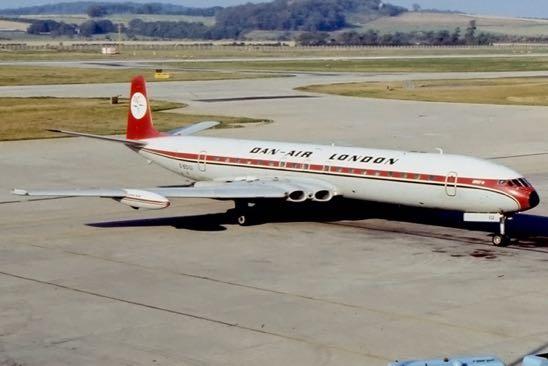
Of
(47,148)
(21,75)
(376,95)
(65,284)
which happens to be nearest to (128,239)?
(65,284)

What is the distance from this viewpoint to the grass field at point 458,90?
102713mm

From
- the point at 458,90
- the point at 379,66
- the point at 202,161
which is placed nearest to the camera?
the point at 202,161

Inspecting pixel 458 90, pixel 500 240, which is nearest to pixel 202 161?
pixel 500 240

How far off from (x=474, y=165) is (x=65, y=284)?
49.2 ft

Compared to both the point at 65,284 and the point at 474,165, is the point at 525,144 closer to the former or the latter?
the point at 474,165

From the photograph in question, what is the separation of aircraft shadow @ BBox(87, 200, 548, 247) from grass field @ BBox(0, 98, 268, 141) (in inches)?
1185

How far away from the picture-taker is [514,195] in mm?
36281

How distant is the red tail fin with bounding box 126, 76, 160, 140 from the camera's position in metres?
Result: 47.1

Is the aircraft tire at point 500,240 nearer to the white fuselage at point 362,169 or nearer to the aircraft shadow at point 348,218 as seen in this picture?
the white fuselage at point 362,169

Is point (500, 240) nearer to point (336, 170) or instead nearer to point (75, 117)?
point (336, 170)

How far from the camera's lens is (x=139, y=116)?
47.2 metres

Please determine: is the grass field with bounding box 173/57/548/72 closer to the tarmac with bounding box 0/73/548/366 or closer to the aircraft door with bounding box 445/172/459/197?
the tarmac with bounding box 0/73/548/366

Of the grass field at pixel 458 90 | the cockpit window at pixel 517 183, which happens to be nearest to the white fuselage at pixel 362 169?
the cockpit window at pixel 517 183

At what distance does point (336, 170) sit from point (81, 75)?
103 metres
